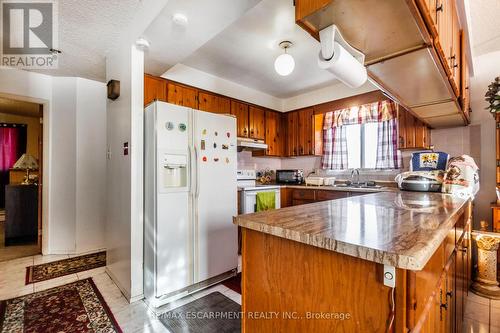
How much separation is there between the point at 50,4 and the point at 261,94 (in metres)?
3.04

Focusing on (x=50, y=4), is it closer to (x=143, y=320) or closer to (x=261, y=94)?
(x=143, y=320)

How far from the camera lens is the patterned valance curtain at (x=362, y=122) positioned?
3.37m

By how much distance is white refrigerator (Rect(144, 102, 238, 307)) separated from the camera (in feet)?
6.57

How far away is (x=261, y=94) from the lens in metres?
4.30

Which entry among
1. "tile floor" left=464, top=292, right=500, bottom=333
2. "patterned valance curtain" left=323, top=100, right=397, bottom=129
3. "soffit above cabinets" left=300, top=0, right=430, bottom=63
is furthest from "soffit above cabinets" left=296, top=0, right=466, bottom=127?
"tile floor" left=464, top=292, right=500, bottom=333

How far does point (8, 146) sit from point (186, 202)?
6.43 meters

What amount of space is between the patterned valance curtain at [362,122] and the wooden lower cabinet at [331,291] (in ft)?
8.56

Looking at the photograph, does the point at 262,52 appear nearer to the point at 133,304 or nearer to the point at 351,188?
the point at 351,188

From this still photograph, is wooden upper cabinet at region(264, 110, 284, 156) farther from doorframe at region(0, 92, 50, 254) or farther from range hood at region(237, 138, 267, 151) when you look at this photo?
doorframe at region(0, 92, 50, 254)

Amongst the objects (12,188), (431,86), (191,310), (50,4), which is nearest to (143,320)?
(191,310)

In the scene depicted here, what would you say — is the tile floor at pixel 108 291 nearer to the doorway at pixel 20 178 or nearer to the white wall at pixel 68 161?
the white wall at pixel 68 161

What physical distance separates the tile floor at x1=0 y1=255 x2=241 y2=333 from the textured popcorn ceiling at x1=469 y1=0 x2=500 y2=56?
324cm

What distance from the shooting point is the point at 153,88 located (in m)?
2.79

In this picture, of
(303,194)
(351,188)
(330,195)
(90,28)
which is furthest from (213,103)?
(351,188)
